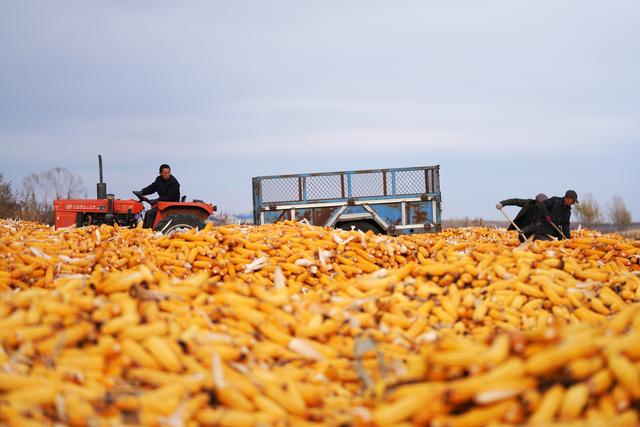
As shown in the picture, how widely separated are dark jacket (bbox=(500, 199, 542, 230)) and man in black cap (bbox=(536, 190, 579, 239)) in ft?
0.60

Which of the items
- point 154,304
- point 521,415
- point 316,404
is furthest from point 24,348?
point 521,415

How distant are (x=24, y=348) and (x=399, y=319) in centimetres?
293

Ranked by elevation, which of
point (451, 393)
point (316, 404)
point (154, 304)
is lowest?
point (316, 404)

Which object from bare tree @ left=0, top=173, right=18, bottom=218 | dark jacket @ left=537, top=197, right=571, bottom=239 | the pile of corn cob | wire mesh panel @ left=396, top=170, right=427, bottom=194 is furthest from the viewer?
bare tree @ left=0, top=173, right=18, bottom=218

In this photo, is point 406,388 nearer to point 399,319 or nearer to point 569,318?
point 399,319

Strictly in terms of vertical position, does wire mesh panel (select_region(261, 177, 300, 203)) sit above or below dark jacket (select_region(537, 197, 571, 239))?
above

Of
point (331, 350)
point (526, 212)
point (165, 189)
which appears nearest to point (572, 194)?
point (526, 212)

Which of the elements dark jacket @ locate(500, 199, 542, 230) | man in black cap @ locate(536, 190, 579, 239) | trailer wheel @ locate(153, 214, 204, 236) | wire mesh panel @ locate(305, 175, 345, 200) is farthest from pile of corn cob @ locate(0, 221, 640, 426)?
wire mesh panel @ locate(305, 175, 345, 200)

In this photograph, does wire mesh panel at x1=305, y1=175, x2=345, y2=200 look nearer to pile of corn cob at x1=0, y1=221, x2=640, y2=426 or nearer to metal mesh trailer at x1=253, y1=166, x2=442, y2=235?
metal mesh trailer at x1=253, y1=166, x2=442, y2=235

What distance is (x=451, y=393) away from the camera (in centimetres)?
330

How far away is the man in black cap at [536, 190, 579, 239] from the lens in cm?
1166

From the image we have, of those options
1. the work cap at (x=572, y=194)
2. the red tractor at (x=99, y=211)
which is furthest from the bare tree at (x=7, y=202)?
the work cap at (x=572, y=194)

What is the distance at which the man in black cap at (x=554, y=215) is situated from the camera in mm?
11656

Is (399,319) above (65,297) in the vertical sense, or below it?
below
